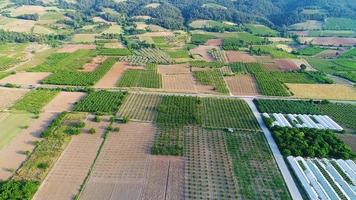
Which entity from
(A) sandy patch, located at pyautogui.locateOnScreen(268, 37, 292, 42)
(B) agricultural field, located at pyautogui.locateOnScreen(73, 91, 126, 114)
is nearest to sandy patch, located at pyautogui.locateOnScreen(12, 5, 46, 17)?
(B) agricultural field, located at pyautogui.locateOnScreen(73, 91, 126, 114)

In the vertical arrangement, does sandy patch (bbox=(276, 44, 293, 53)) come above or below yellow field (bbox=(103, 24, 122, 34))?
below

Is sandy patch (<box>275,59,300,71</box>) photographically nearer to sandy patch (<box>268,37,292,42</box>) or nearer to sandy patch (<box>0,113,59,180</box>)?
sandy patch (<box>268,37,292,42</box>)

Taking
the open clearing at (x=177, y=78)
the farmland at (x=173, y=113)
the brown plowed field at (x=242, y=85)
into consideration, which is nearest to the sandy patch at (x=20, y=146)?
the farmland at (x=173, y=113)

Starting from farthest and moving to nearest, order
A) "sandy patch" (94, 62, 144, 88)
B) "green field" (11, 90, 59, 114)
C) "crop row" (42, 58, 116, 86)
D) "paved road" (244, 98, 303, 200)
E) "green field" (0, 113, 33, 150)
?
"sandy patch" (94, 62, 144, 88), "crop row" (42, 58, 116, 86), "green field" (11, 90, 59, 114), "green field" (0, 113, 33, 150), "paved road" (244, 98, 303, 200)

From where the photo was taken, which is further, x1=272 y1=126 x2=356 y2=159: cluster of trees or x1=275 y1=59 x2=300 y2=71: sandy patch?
x1=275 y1=59 x2=300 y2=71: sandy patch

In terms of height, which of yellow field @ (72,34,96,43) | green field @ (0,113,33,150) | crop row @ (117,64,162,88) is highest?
yellow field @ (72,34,96,43)

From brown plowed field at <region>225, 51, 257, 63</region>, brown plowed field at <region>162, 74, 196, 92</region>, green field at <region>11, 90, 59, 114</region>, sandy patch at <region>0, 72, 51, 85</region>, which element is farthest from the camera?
brown plowed field at <region>225, 51, 257, 63</region>
